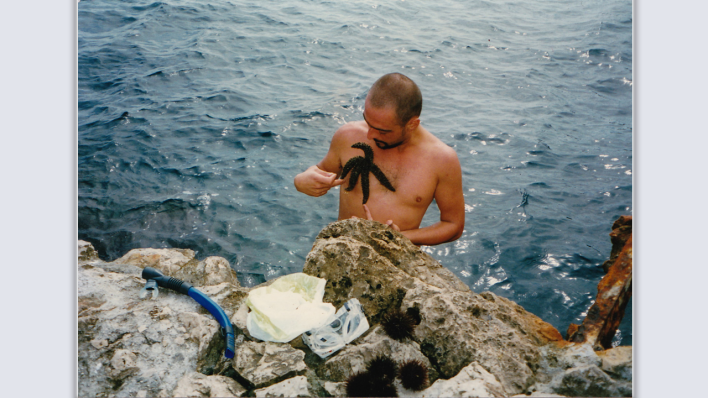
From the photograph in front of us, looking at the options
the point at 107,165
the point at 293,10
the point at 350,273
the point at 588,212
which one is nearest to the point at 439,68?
the point at 293,10

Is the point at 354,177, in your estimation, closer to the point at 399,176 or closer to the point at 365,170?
the point at 365,170

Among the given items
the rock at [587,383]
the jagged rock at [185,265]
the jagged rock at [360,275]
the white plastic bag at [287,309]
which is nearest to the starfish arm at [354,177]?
the jagged rock at [360,275]

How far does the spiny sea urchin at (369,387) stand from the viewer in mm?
1793

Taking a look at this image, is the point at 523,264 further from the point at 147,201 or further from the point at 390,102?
the point at 147,201

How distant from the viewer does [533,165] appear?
4461mm

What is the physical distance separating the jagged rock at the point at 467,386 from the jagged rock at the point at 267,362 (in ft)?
1.42

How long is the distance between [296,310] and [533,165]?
319 centimetres

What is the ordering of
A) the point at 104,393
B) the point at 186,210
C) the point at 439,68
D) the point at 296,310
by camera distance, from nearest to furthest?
the point at 104,393, the point at 296,310, the point at 439,68, the point at 186,210

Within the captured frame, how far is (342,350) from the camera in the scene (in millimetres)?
1990

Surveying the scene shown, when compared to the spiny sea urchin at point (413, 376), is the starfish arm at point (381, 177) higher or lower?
higher

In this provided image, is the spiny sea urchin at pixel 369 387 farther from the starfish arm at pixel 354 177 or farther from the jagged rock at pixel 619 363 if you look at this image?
the starfish arm at pixel 354 177

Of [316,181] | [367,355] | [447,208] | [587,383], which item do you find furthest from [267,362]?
[447,208]

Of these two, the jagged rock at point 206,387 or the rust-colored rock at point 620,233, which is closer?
the jagged rock at point 206,387
